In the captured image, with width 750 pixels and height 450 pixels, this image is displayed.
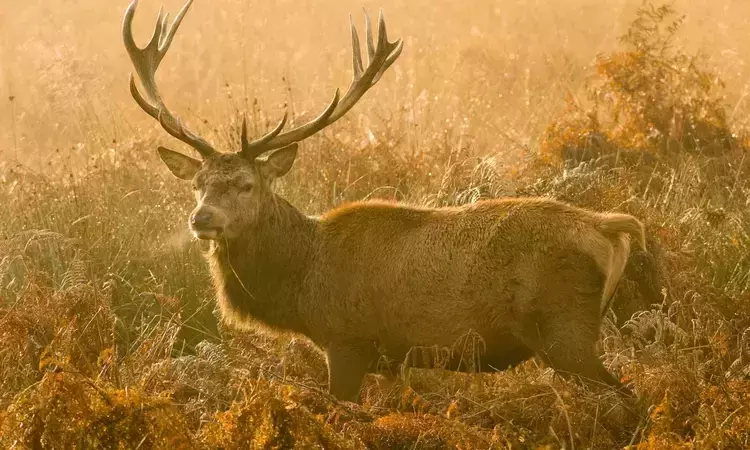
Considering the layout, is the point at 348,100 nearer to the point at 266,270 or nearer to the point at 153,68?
the point at 266,270

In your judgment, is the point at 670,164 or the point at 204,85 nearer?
the point at 670,164

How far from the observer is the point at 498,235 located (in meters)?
5.84

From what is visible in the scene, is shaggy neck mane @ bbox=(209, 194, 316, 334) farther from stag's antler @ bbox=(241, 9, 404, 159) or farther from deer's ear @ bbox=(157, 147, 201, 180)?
deer's ear @ bbox=(157, 147, 201, 180)

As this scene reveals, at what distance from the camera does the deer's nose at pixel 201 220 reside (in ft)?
19.8

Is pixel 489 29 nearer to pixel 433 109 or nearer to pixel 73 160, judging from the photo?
pixel 433 109

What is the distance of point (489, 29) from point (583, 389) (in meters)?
11.6

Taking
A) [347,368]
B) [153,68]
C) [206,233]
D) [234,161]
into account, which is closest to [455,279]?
[347,368]

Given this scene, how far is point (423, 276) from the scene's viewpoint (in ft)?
19.6

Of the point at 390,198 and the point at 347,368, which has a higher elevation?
the point at 390,198

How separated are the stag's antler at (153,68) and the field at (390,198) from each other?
992mm

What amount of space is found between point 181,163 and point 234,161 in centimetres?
46

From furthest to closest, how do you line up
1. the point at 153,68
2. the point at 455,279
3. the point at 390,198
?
the point at 390,198 < the point at 153,68 < the point at 455,279

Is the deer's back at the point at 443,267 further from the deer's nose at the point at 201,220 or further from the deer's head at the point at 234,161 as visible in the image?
the deer's nose at the point at 201,220

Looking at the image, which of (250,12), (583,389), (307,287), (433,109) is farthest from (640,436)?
(250,12)
